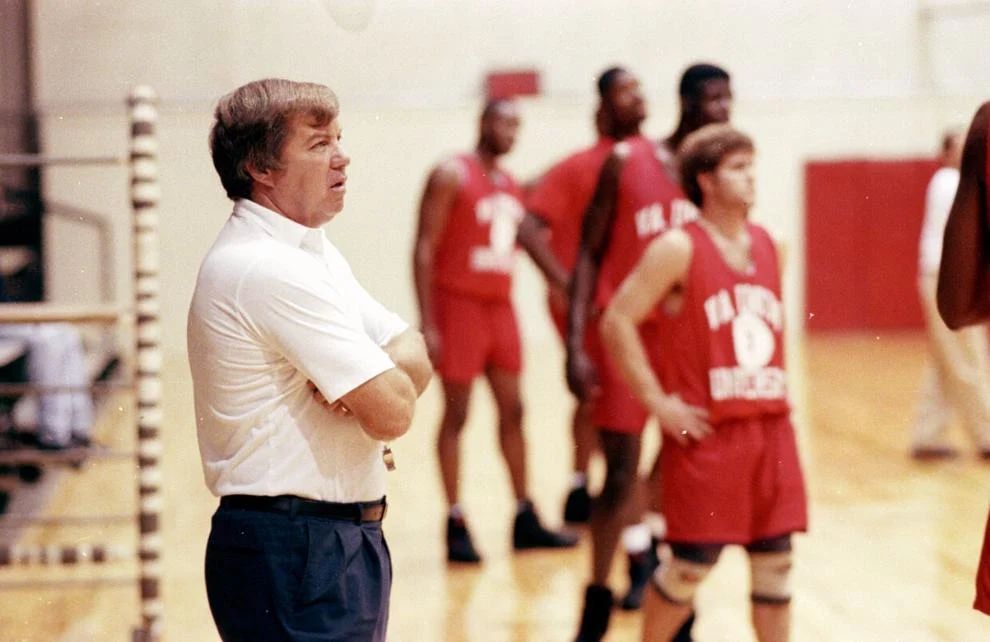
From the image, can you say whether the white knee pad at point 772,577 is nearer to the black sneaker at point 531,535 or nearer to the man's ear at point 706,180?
the man's ear at point 706,180

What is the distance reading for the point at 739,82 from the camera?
12531mm

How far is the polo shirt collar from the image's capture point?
81.5 inches

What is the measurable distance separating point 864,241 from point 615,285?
29.9ft

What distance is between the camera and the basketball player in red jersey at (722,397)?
10.4 feet

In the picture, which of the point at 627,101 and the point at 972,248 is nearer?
the point at 972,248

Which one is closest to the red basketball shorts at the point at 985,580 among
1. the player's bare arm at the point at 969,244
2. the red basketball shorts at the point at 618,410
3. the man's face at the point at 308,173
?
the player's bare arm at the point at 969,244

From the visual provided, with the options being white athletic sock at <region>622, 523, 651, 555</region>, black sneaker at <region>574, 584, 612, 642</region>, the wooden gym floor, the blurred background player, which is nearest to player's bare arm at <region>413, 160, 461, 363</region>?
the wooden gym floor

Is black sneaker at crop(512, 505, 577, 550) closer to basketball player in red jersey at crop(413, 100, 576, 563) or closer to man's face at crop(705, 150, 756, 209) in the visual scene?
basketball player in red jersey at crop(413, 100, 576, 563)

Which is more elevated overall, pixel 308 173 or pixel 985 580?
pixel 308 173

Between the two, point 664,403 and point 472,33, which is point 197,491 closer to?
point 664,403

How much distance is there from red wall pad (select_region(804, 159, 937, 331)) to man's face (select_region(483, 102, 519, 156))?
313 inches

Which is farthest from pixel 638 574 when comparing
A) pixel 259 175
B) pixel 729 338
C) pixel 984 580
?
pixel 259 175

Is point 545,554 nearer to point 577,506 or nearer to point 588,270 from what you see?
point 577,506

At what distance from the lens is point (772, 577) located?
317cm
